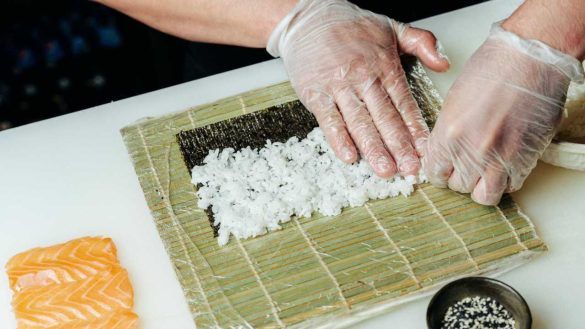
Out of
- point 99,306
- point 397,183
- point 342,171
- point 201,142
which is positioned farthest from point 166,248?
point 397,183

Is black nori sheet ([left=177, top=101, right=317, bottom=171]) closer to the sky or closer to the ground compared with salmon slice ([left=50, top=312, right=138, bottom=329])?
closer to the sky

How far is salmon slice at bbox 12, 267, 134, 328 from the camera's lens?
169cm

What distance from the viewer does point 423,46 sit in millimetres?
2145

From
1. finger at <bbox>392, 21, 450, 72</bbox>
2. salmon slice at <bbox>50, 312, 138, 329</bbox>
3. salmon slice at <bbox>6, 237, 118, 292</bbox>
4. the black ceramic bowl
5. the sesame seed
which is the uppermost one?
finger at <bbox>392, 21, 450, 72</bbox>

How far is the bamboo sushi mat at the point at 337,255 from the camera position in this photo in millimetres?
1691

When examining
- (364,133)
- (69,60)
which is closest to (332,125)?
(364,133)

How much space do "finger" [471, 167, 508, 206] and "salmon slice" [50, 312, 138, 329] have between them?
0.91 metres

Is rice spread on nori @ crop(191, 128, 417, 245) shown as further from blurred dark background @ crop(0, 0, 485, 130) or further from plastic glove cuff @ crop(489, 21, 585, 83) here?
blurred dark background @ crop(0, 0, 485, 130)

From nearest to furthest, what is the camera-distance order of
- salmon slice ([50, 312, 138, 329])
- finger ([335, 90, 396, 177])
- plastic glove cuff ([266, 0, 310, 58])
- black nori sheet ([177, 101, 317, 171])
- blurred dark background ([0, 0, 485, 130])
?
salmon slice ([50, 312, 138, 329])
finger ([335, 90, 396, 177])
black nori sheet ([177, 101, 317, 171])
plastic glove cuff ([266, 0, 310, 58])
blurred dark background ([0, 0, 485, 130])

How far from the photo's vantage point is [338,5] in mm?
2184

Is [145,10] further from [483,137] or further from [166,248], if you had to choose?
[483,137]

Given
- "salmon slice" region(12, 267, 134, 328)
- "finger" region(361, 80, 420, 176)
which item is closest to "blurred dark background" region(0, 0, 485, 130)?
"finger" region(361, 80, 420, 176)

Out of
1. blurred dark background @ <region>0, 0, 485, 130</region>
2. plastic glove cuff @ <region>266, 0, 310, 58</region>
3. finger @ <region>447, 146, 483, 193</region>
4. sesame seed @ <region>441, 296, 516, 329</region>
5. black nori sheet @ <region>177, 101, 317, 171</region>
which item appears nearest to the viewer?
sesame seed @ <region>441, 296, 516, 329</region>

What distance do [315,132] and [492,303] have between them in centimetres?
75
